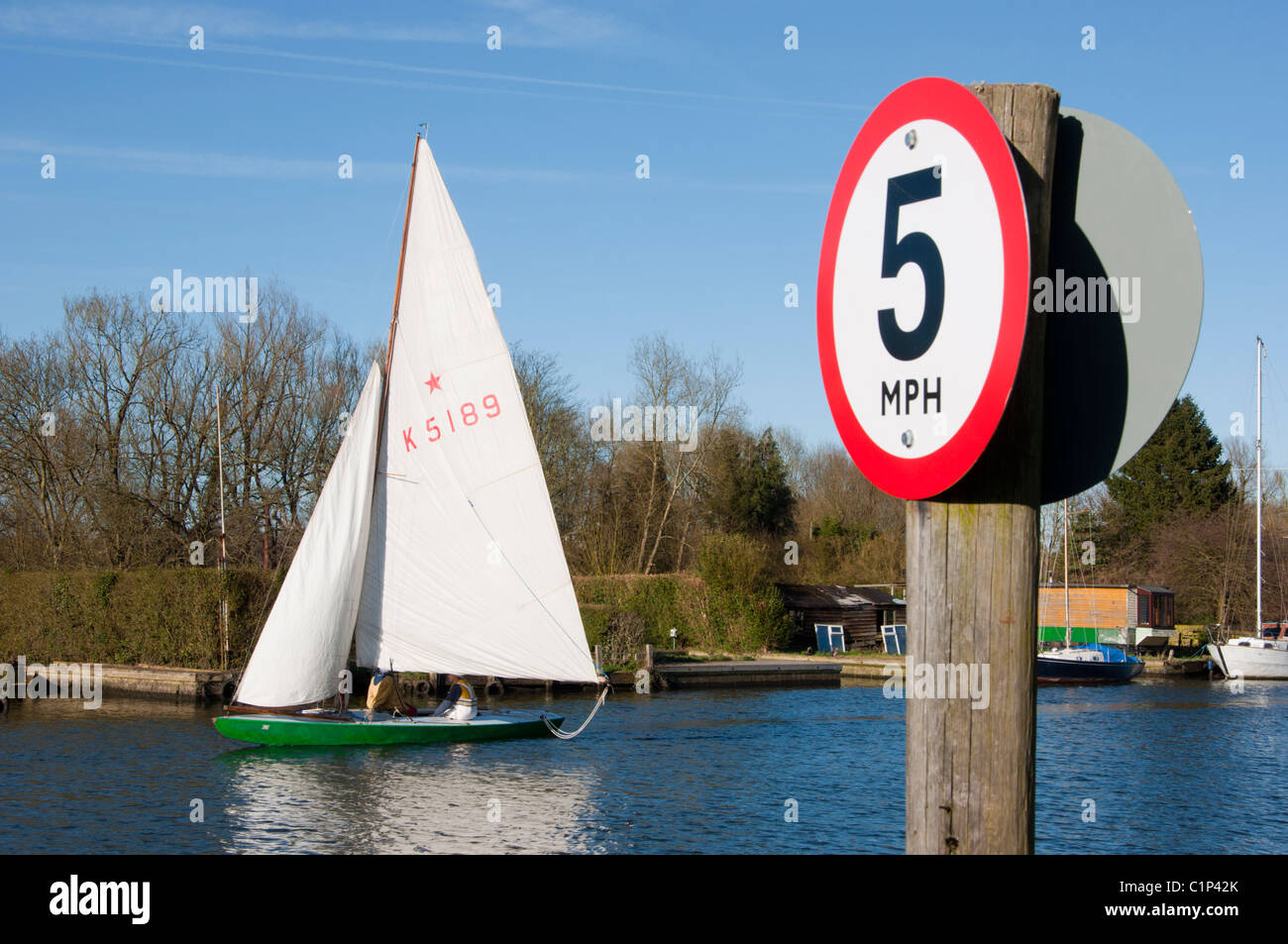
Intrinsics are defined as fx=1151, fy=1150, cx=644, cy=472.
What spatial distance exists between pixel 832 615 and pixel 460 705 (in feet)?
110

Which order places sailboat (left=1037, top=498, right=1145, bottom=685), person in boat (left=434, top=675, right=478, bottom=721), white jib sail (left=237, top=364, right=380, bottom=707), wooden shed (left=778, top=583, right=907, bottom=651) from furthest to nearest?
wooden shed (left=778, top=583, right=907, bottom=651) → sailboat (left=1037, top=498, right=1145, bottom=685) → person in boat (left=434, top=675, right=478, bottom=721) → white jib sail (left=237, top=364, right=380, bottom=707)

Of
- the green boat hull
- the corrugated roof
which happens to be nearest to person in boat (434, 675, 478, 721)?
the green boat hull

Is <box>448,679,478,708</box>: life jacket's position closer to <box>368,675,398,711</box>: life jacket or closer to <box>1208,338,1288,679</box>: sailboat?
<box>368,675,398,711</box>: life jacket

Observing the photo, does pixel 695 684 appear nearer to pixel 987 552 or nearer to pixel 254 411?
pixel 254 411

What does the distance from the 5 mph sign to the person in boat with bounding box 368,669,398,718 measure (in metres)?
26.8

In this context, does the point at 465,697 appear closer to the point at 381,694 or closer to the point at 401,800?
the point at 381,694

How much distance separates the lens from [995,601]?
97.8 inches

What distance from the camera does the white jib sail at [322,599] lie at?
2628 cm

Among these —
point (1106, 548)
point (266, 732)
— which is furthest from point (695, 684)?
point (1106, 548)

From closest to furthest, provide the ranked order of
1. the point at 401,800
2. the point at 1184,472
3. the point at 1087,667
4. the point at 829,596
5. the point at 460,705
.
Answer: the point at 401,800, the point at 460,705, the point at 1087,667, the point at 829,596, the point at 1184,472

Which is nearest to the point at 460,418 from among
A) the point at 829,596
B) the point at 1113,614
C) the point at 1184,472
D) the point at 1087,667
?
the point at 1087,667

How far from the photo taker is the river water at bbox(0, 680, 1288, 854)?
18.9 meters
